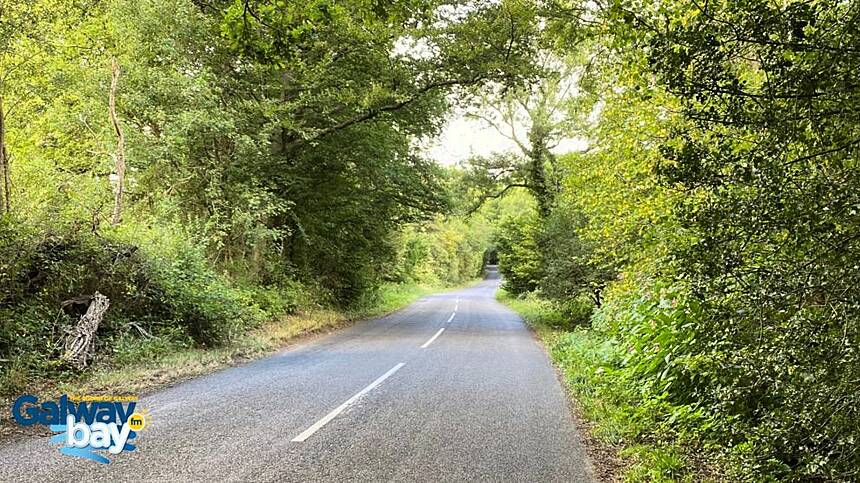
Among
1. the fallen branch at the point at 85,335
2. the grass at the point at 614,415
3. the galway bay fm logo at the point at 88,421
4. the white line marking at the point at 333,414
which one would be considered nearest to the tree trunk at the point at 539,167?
the grass at the point at 614,415

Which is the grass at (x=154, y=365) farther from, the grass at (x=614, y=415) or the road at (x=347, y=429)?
the grass at (x=614, y=415)

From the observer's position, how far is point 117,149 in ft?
44.7

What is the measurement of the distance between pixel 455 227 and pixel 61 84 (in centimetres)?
5584

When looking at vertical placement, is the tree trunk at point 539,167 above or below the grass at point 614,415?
above

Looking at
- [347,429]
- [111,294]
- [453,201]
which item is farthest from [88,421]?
[453,201]

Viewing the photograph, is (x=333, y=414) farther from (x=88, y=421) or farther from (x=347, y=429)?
(x=88, y=421)

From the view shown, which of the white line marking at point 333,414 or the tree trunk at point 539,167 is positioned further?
the tree trunk at point 539,167

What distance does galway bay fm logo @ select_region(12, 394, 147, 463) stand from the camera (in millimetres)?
5316

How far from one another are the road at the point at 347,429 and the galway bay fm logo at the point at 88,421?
0.51 ft

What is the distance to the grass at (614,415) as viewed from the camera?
5.10m

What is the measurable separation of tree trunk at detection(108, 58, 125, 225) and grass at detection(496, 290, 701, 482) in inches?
417

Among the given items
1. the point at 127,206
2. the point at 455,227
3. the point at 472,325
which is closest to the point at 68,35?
the point at 127,206

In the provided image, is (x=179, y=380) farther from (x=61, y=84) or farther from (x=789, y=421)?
(x=61, y=84)

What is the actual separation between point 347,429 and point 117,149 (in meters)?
10.8
